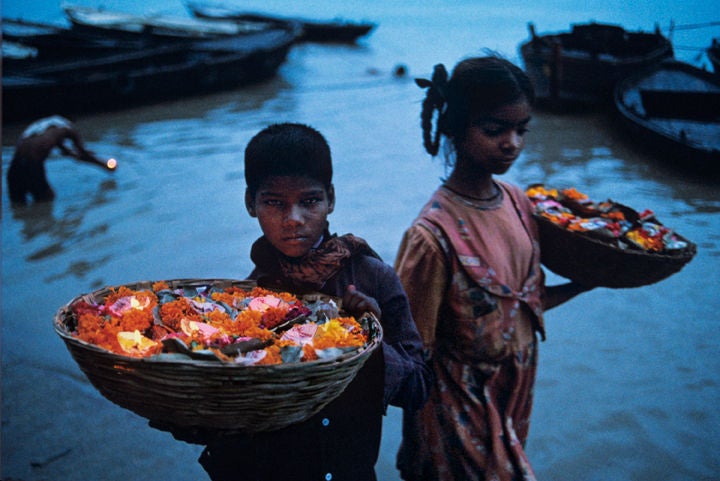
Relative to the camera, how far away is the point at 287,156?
1420mm

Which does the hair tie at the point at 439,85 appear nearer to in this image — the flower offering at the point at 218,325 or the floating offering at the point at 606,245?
the floating offering at the point at 606,245

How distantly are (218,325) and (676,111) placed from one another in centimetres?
541

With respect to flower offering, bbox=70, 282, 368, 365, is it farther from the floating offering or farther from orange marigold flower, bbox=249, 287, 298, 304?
the floating offering

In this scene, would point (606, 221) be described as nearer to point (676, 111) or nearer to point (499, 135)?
point (499, 135)

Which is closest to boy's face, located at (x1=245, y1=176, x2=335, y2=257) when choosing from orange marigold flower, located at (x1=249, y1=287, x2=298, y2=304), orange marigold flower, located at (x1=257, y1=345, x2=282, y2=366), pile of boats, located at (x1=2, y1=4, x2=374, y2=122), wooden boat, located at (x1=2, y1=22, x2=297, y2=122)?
orange marigold flower, located at (x1=249, y1=287, x2=298, y2=304)

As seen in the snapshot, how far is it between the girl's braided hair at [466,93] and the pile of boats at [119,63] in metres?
Answer: 10.1

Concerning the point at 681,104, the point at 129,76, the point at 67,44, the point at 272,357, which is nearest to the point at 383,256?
the point at 681,104

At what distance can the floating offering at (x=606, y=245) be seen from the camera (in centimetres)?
189

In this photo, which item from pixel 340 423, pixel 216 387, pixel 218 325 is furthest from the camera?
pixel 340 423

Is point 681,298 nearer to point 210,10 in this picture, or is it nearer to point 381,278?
point 381,278

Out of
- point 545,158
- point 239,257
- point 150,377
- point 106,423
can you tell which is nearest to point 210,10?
point 545,158

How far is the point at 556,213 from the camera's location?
83.4 inches

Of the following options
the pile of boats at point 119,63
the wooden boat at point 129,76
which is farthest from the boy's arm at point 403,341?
the pile of boats at point 119,63

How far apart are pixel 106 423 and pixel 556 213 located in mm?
2502
